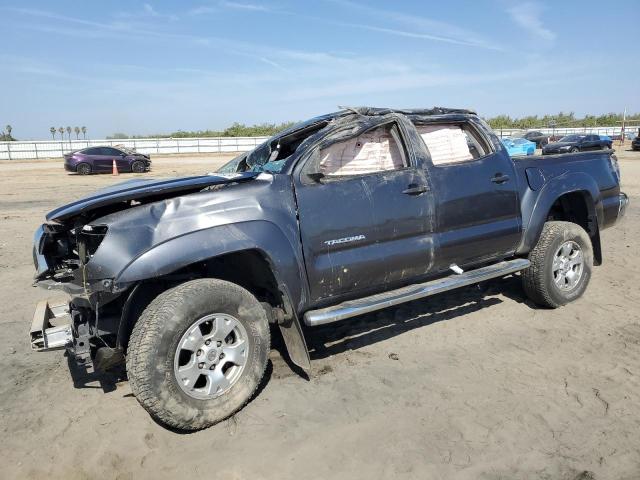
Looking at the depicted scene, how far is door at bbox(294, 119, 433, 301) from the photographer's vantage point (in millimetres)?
3805

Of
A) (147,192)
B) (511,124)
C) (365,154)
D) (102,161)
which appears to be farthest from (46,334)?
(511,124)

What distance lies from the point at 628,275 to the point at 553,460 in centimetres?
433

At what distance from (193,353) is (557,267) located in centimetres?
376

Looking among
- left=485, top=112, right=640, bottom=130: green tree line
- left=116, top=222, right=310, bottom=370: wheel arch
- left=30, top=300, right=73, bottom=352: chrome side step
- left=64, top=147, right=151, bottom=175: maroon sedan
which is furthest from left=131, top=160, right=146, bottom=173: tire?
left=485, top=112, right=640, bottom=130: green tree line

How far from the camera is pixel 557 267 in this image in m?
5.30

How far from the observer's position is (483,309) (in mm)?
5457

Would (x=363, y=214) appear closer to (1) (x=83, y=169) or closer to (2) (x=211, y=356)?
(2) (x=211, y=356)

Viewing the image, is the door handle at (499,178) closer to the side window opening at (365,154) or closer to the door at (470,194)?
the door at (470,194)

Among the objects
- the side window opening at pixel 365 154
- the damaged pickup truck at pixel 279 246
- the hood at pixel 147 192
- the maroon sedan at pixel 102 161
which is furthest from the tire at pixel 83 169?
the side window opening at pixel 365 154

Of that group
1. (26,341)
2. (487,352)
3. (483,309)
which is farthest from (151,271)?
(483,309)

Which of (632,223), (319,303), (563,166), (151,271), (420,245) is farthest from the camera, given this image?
(632,223)

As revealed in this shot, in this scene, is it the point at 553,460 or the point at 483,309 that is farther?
the point at 483,309

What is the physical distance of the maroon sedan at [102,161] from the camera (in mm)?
24516

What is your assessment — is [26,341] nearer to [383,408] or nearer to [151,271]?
[151,271]
